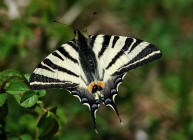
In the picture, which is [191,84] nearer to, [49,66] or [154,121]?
[154,121]

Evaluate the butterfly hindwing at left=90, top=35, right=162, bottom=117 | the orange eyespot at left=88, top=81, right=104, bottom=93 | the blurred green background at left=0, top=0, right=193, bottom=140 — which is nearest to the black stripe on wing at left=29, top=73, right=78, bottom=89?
the orange eyespot at left=88, top=81, right=104, bottom=93

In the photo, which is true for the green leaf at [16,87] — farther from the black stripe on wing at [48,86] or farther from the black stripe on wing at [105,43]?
the black stripe on wing at [105,43]

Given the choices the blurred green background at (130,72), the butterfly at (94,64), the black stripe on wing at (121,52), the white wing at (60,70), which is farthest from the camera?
the blurred green background at (130,72)

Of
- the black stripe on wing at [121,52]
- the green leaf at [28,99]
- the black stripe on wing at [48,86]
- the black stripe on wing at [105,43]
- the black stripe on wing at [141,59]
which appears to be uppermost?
the black stripe on wing at [105,43]

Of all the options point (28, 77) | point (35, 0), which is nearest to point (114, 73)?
point (28, 77)

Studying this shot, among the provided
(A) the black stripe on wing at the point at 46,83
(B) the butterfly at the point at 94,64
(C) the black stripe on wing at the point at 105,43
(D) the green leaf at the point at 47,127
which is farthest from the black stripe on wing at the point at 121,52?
(D) the green leaf at the point at 47,127

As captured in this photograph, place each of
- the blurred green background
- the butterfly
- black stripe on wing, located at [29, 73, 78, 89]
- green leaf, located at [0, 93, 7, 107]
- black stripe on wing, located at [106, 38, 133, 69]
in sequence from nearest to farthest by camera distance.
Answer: green leaf, located at [0, 93, 7, 107] < black stripe on wing, located at [29, 73, 78, 89] < the butterfly < black stripe on wing, located at [106, 38, 133, 69] < the blurred green background

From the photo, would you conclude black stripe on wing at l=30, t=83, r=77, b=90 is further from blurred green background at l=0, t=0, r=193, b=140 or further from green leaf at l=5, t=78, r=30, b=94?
blurred green background at l=0, t=0, r=193, b=140
